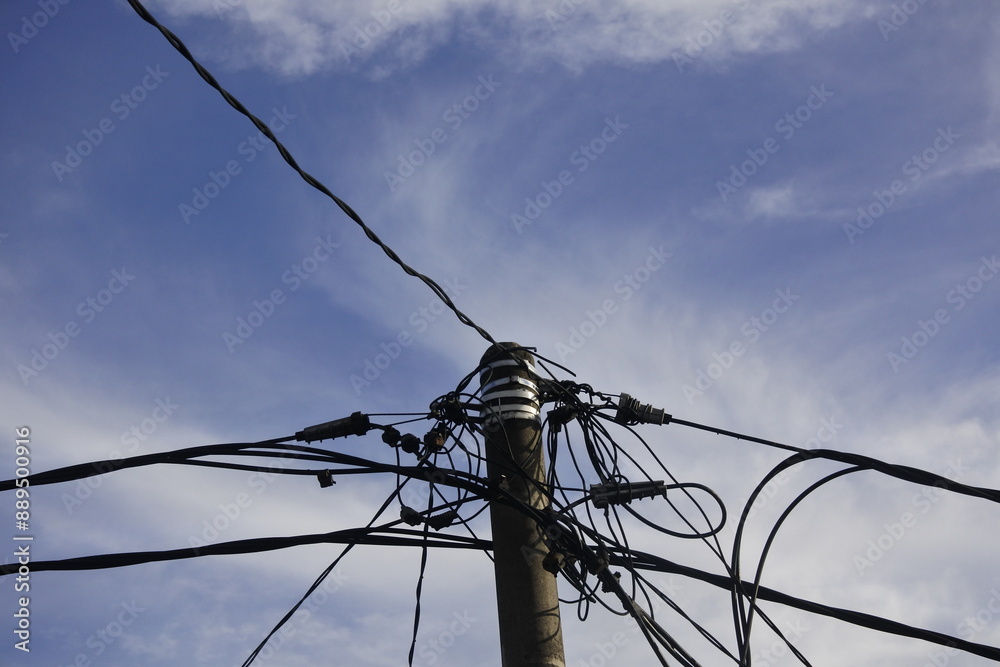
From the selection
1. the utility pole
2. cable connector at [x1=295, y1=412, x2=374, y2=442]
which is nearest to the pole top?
the utility pole

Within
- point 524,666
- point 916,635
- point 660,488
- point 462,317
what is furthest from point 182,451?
point 916,635

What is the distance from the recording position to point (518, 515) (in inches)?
208

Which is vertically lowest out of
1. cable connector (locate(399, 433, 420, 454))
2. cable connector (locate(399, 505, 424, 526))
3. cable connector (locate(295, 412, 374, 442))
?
cable connector (locate(399, 505, 424, 526))

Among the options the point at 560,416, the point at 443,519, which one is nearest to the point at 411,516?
the point at 443,519

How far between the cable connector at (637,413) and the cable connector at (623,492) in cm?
47

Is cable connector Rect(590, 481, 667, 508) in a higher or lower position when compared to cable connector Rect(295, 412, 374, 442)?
lower

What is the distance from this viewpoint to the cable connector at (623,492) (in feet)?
18.5

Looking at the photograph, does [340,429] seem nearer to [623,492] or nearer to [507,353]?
[507,353]

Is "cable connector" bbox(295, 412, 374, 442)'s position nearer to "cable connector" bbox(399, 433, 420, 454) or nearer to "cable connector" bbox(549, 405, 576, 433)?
"cable connector" bbox(399, 433, 420, 454)

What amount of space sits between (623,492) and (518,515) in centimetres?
78

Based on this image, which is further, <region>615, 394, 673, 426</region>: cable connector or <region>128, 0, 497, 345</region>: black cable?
<region>615, 394, 673, 426</region>: cable connector

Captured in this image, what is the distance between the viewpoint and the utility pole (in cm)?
→ 488

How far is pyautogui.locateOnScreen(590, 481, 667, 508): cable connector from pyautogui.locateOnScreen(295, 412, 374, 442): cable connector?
5.03 ft

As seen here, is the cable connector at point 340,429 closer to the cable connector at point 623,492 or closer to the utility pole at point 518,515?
the utility pole at point 518,515
